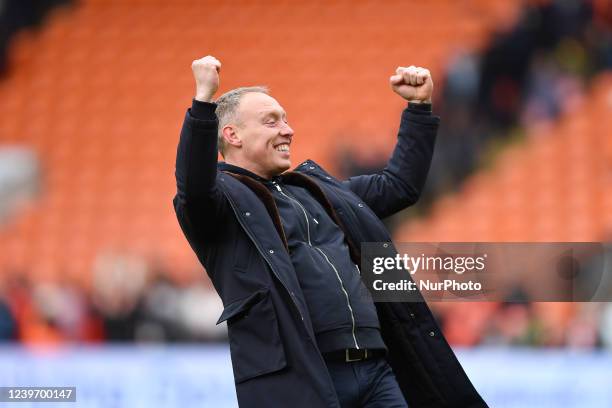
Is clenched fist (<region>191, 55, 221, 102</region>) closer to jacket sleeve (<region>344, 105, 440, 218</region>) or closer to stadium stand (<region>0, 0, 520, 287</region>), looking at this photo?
jacket sleeve (<region>344, 105, 440, 218</region>)

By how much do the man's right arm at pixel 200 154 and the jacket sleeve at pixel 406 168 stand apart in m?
0.73

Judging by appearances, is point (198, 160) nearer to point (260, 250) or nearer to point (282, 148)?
point (260, 250)

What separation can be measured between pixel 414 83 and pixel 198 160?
2.89ft

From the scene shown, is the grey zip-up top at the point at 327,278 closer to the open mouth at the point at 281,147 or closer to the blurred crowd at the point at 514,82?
the open mouth at the point at 281,147

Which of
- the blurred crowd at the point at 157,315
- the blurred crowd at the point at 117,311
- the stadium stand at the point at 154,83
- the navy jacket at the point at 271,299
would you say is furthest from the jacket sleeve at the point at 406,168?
the stadium stand at the point at 154,83

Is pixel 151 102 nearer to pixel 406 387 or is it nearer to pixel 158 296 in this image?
pixel 158 296

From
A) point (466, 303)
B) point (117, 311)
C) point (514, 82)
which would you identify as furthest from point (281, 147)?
point (514, 82)

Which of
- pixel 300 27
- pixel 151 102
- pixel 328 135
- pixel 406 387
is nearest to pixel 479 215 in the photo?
pixel 328 135

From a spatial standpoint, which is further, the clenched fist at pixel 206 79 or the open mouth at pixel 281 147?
the open mouth at pixel 281 147

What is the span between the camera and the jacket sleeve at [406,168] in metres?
3.58

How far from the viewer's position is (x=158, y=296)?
9.00 m

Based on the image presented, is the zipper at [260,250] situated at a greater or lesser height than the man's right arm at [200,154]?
lesser

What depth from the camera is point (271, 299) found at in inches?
120

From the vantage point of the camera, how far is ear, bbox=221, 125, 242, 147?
344cm
